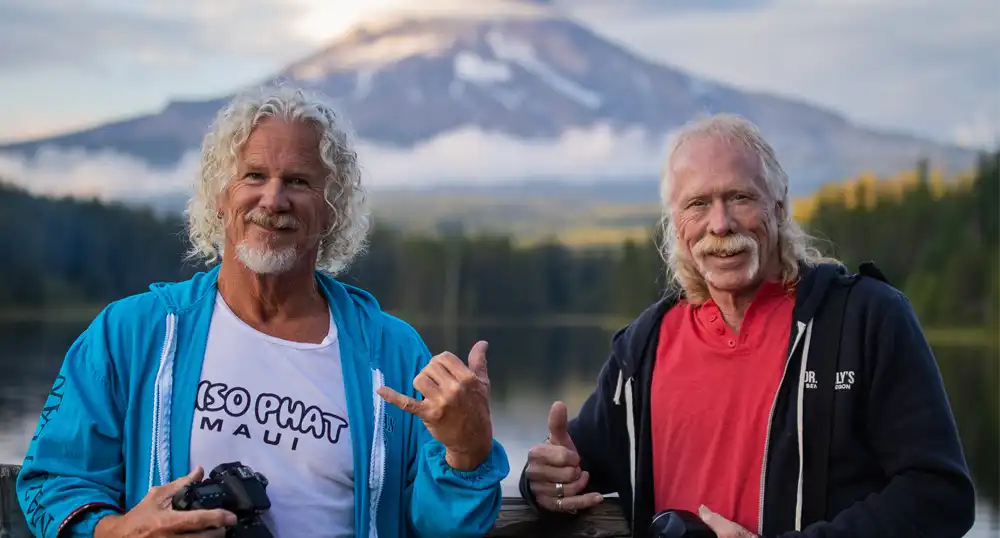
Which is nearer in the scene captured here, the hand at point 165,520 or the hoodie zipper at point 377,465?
A: the hand at point 165,520

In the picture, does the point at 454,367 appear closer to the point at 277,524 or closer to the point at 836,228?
the point at 277,524

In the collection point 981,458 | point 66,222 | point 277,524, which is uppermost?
point 66,222

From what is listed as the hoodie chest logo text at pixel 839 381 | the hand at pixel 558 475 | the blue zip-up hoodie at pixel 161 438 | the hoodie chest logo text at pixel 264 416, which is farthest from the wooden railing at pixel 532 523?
the hoodie chest logo text at pixel 839 381

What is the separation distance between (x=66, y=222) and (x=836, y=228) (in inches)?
3379

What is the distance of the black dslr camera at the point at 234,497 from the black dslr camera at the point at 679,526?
111cm

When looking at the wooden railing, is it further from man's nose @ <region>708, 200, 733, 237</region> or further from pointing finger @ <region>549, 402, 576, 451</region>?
man's nose @ <region>708, 200, 733, 237</region>

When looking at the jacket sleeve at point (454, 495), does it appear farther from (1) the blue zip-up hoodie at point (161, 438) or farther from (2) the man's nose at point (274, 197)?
(2) the man's nose at point (274, 197)

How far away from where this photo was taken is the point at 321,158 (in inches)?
140

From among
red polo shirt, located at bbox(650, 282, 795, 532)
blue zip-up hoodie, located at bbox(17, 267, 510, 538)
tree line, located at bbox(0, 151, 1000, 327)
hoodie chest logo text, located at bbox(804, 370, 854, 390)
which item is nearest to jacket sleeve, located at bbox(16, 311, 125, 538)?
blue zip-up hoodie, located at bbox(17, 267, 510, 538)

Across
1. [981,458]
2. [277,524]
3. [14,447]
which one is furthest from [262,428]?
[981,458]

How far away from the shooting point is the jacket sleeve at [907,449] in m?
3.17

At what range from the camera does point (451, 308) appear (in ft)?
417

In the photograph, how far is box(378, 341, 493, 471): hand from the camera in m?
3.08

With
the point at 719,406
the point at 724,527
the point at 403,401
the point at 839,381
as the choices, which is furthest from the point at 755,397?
the point at 403,401
